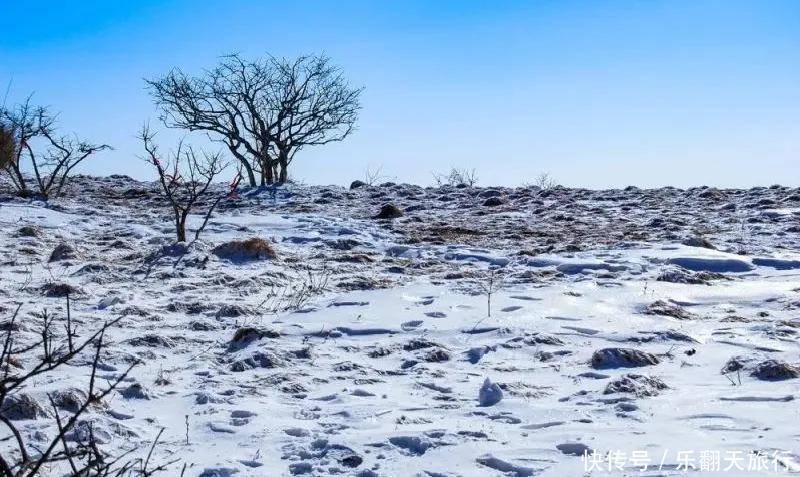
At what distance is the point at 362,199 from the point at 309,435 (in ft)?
37.6

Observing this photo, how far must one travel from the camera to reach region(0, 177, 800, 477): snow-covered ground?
3.12 m

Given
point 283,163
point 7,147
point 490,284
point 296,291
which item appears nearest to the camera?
point 490,284

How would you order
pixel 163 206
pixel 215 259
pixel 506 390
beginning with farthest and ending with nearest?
pixel 163 206
pixel 215 259
pixel 506 390

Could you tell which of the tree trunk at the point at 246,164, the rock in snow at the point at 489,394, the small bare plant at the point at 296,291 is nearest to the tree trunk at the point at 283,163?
the tree trunk at the point at 246,164

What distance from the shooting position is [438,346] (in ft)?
15.6

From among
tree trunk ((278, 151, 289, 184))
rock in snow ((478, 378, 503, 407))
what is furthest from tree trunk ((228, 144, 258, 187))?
rock in snow ((478, 378, 503, 407))

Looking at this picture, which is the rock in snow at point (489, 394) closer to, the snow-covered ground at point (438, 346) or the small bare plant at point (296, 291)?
the snow-covered ground at point (438, 346)

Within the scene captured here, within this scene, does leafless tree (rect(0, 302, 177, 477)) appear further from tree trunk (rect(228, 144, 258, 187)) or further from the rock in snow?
tree trunk (rect(228, 144, 258, 187))

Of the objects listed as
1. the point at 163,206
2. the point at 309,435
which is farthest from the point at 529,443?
the point at 163,206

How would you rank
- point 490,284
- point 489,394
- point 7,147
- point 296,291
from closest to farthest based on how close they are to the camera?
1. point 489,394
2. point 490,284
3. point 296,291
4. point 7,147

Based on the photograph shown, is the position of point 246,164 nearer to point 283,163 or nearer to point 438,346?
point 283,163

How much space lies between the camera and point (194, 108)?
18.0m

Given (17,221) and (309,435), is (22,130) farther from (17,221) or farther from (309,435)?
(309,435)

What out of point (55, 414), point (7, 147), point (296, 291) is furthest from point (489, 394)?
point (7, 147)
